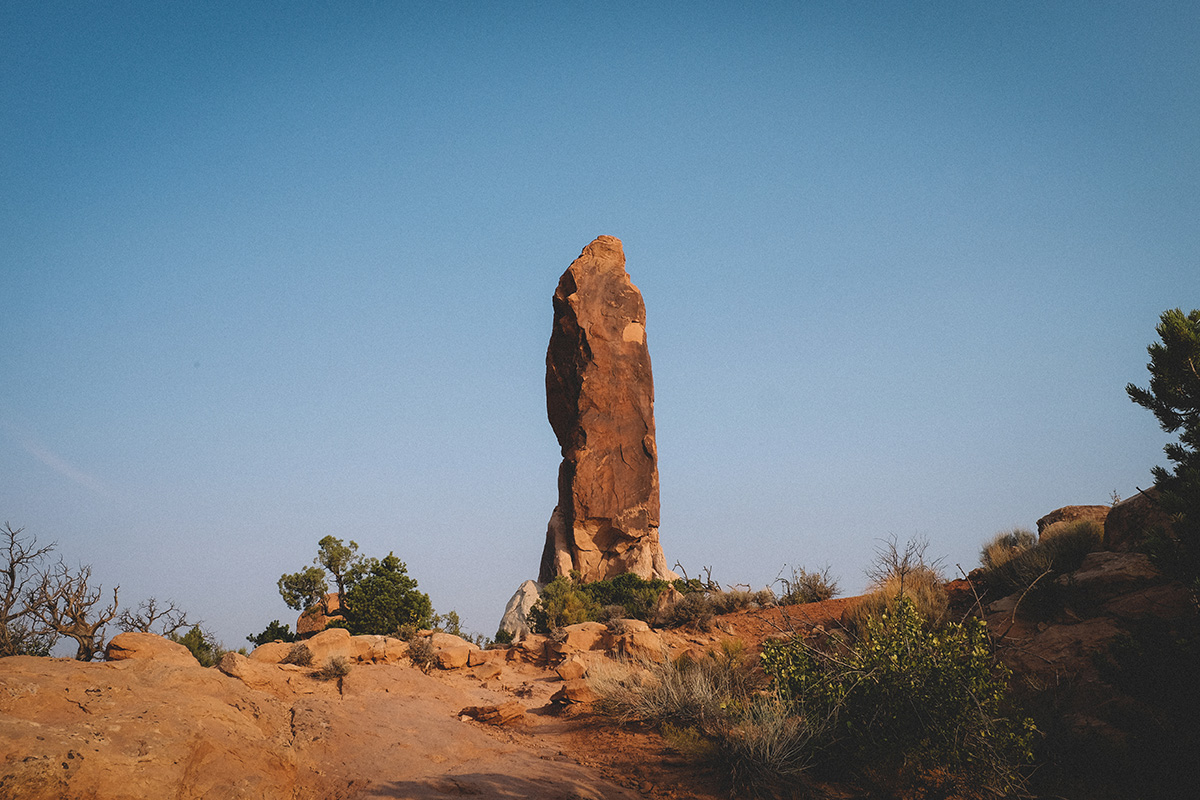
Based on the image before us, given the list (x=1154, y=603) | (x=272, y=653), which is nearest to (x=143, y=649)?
(x=272, y=653)

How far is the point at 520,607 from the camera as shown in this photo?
2139 cm

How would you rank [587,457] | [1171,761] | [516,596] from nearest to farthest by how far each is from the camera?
[1171,761] → [516,596] → [587,457]

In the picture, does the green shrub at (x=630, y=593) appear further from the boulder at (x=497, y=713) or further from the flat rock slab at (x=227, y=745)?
the flat rock slab at (x=227, y=745)

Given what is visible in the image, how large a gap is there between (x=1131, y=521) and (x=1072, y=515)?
3455mm

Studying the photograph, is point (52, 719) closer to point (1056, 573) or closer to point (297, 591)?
point (297, 591)

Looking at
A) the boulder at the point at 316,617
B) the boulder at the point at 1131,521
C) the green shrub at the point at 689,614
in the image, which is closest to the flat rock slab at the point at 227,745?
the green shrub at the point at 689,614

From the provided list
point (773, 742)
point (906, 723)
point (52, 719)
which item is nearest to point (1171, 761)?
point (906, 723)

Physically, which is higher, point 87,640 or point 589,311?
point 589,311

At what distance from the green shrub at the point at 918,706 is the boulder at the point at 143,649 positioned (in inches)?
321

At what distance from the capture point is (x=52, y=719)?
19.6 ft

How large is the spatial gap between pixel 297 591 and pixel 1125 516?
61.9ft

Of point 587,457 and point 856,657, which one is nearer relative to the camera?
point 856,657

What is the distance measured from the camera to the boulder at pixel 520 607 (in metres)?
20.2

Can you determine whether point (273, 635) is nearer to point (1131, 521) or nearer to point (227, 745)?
point (227, 745)
